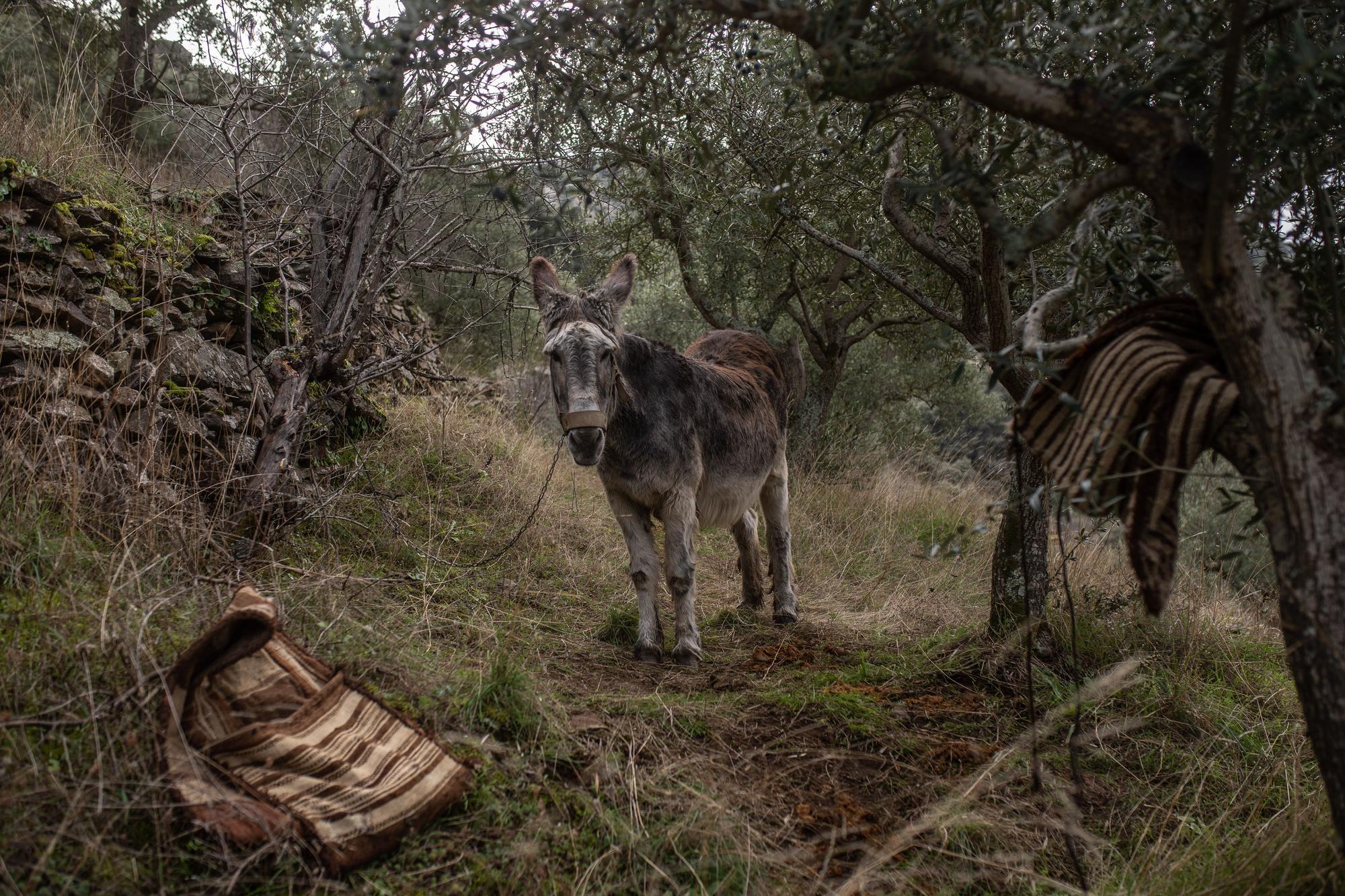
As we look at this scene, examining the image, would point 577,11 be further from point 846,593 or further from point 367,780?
point 846,593

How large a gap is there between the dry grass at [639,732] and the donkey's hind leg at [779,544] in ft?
1.53

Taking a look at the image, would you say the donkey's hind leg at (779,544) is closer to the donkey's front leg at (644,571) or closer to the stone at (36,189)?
the donkey's front leg at (644,571)

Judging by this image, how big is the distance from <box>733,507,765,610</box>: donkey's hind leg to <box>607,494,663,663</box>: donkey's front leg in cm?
148

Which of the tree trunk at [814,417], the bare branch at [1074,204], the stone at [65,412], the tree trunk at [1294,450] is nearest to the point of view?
the tree trunk at [1294,450]

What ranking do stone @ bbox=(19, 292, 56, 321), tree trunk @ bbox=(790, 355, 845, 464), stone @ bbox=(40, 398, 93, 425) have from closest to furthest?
stone @ bbox=(40, 398, 93, 425)
stone @ bbox=(19, 292, 56, 321)
tree trunk @ bbox=(790, 355, 845, 464)

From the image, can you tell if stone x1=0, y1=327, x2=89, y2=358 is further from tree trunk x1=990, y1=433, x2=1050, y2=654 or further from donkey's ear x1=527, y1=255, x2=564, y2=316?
tree trunk x1=990, y1=433, x2=1050, y2=654

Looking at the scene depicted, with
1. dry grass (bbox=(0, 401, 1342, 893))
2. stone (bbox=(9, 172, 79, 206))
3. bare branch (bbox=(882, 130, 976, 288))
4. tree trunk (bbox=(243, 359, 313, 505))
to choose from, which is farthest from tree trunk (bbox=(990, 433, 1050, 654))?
stone (bbox=(9, 172, 79, 206))

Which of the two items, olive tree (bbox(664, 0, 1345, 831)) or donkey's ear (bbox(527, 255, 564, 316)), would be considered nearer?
olive tree (bbox(664, 0, 1345, 831))

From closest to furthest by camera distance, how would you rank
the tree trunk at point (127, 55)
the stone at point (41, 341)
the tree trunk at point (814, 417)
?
the stone at point (41, 341) → the tree trunk at point (127, 55) → the tree trunk at point (814, 417)

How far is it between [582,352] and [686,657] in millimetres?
1974

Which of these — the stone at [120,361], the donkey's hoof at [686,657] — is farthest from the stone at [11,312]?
the donkey's hoof at [686,657]

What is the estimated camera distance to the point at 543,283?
541 centimetres

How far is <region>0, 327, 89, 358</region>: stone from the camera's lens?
4348 millimetres

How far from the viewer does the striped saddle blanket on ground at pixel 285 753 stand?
8.46 ft
